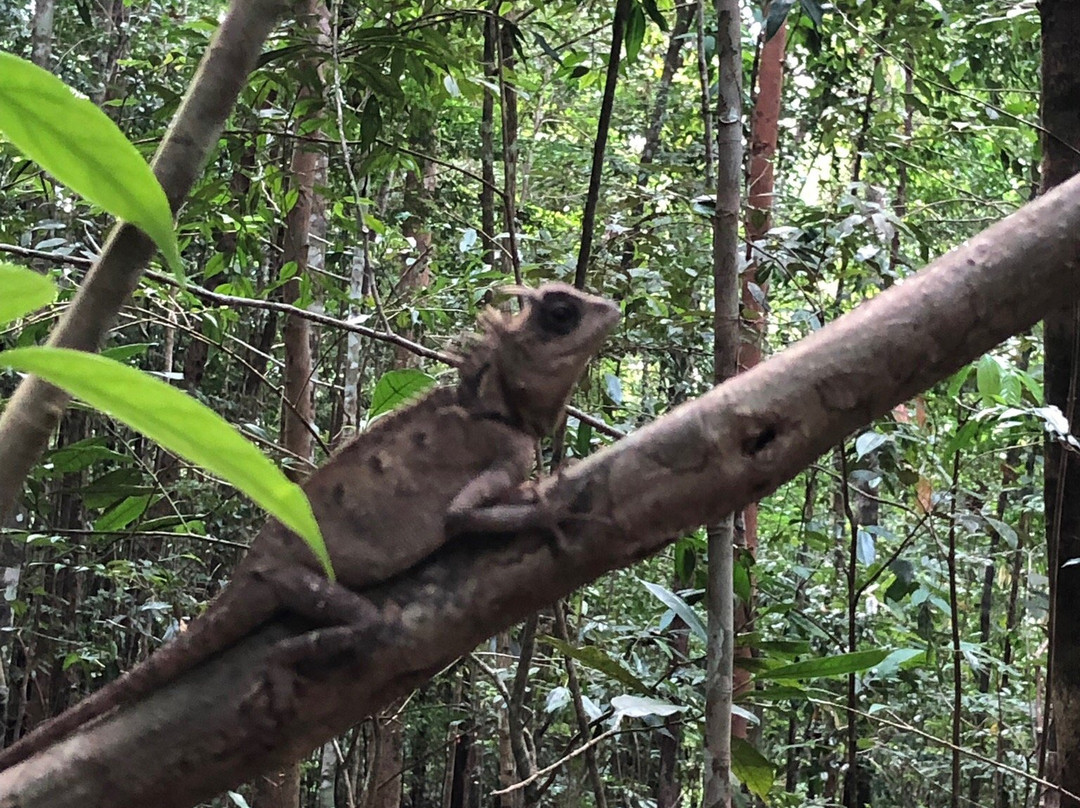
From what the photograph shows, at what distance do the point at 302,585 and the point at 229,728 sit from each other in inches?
21.5

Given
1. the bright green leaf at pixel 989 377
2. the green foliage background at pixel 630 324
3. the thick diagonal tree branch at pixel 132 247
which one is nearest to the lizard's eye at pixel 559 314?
the green foliage background at pixel 630 324

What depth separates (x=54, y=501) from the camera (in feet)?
24.9

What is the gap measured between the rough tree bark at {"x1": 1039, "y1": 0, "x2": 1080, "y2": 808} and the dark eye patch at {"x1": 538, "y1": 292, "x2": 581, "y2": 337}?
1474 millimetres

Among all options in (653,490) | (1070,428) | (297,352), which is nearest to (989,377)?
(1070,428)

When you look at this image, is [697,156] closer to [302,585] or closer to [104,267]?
[302,585]

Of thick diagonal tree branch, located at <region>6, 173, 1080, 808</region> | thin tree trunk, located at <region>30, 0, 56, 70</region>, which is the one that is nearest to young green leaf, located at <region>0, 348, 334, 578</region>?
thick diagonal tree branch, located at <region>6, 173, 1080, 808</region>

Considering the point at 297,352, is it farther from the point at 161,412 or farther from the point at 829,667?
the point at 161,412

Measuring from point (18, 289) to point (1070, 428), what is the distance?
3.01m

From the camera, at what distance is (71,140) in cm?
56

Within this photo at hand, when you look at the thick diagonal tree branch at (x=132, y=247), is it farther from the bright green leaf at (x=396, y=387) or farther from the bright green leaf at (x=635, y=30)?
the bright green leaf at (x=635, y=30)

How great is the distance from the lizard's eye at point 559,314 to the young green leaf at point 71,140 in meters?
2.01

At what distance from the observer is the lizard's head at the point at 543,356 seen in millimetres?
2557

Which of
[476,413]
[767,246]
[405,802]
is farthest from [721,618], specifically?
[405,802]

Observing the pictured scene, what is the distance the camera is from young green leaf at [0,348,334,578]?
1.54ft
